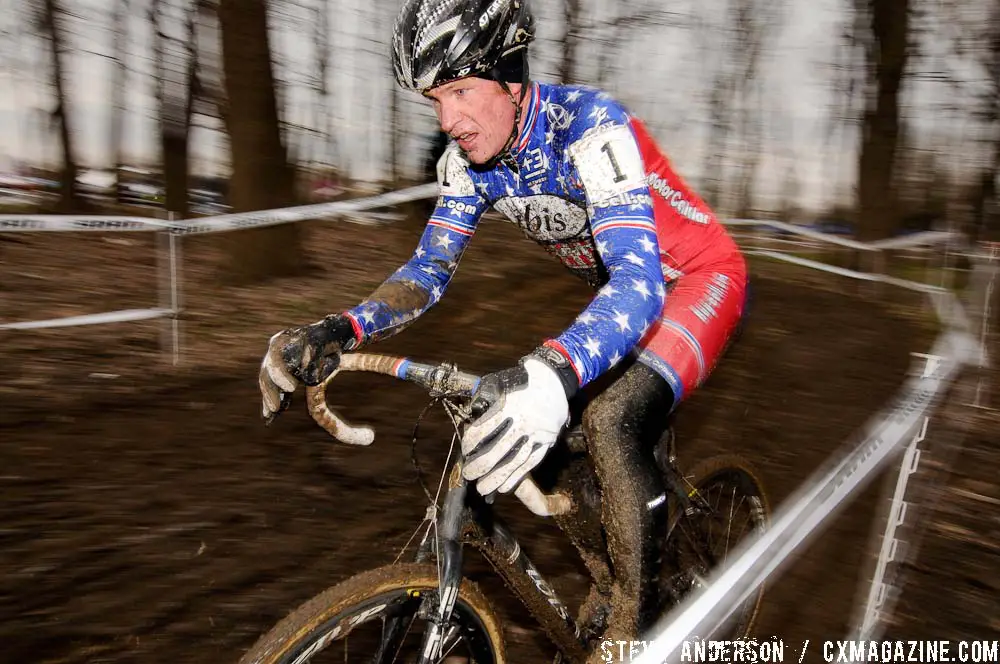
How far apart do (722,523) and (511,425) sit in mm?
2202

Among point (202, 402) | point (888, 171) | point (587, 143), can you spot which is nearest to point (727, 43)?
point (888, 171)

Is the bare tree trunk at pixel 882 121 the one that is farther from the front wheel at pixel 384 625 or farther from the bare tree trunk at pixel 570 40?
the front wheel at pixel 384 625

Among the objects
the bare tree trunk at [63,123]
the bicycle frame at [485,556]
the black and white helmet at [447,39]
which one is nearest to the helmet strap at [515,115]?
the black and white helmet at [447,39]

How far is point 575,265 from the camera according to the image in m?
3.15

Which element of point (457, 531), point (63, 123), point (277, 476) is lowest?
point (277, 476)

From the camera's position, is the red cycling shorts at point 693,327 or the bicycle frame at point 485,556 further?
the red cycling shorts at point 693,327

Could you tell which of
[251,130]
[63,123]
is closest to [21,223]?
[251,130]

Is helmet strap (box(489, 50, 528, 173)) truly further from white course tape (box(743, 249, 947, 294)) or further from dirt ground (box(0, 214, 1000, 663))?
white course tape (box(743, 249, 947, 294))

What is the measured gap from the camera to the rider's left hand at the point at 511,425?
1.83m

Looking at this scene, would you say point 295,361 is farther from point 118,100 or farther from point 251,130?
point 118,100

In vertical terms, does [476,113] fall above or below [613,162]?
above

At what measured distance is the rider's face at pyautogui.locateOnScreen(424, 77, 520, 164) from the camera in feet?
7.93

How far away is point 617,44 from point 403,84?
1624cm

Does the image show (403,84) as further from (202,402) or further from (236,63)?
(236,63)
